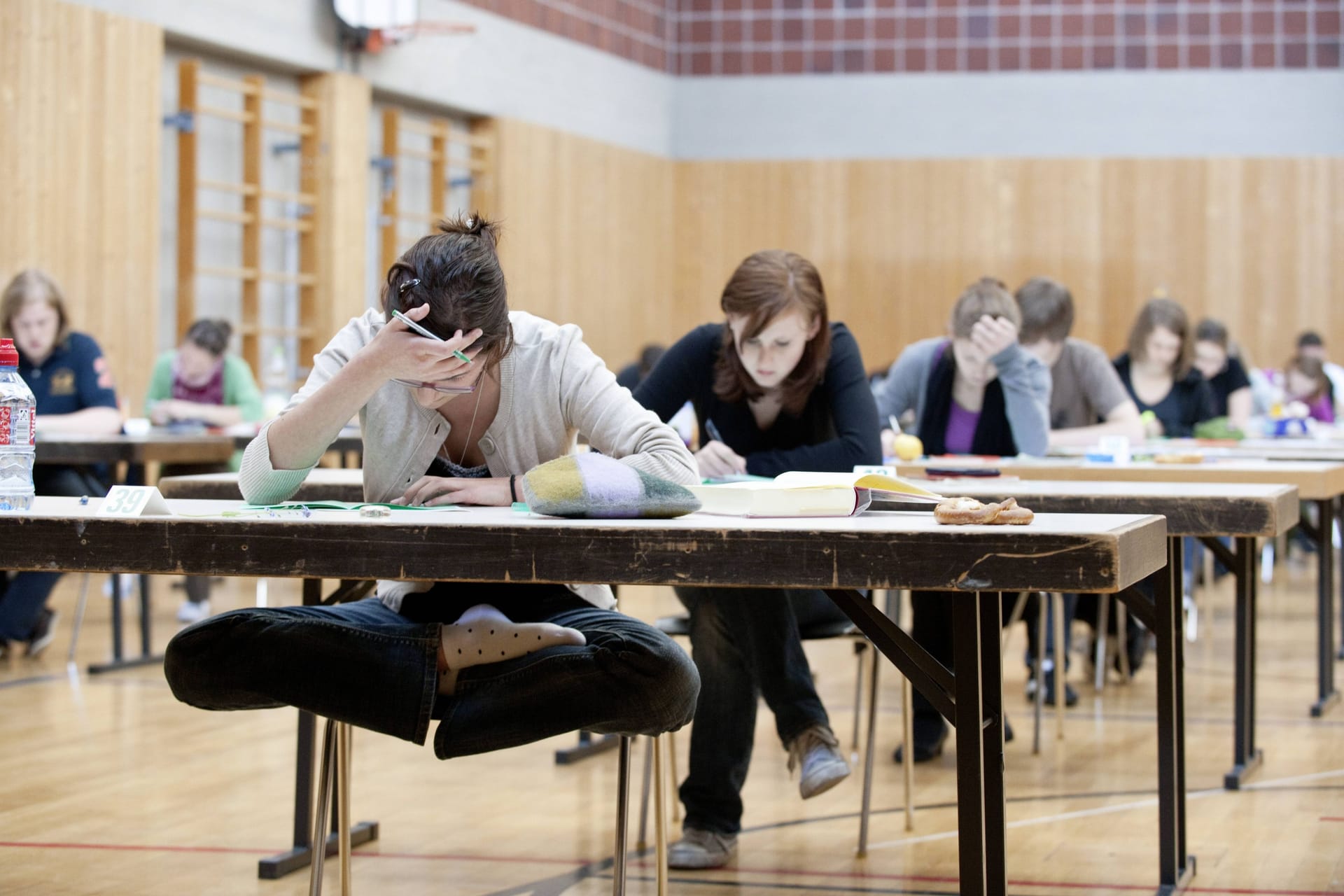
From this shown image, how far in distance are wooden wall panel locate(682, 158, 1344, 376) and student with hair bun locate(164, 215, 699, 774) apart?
8784 millimetres

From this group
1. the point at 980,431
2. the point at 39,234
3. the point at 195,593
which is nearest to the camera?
the point at 980,431

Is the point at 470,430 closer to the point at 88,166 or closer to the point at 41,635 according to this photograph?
the point at 41,635

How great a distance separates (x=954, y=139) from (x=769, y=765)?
26.5 feet

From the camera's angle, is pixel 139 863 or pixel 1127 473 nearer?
pixel 139 863

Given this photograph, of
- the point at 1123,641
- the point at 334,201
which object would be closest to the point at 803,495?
the point at 1123,641

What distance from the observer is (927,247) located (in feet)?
35.4

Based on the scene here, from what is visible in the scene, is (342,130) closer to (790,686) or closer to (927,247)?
(927,247)

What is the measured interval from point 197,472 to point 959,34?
7.04 metres

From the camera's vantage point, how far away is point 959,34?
10.5m

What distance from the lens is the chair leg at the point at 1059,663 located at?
351 centimetres

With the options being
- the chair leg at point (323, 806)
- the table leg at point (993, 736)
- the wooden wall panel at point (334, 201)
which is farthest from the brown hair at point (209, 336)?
the table leg at point (993, 736)

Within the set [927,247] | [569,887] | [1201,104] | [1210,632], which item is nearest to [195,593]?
[569,887]

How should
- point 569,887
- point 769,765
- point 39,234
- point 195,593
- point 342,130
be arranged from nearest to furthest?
1. point 569,887
2. point 769,765
3. point 195,593
4. point 39,234
5. point 342,130

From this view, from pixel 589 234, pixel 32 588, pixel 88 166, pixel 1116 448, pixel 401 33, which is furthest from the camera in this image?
pixel 589 234
